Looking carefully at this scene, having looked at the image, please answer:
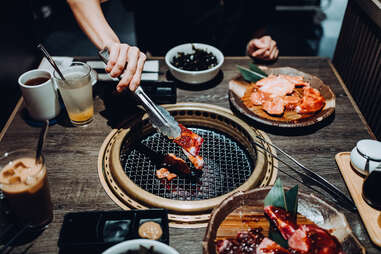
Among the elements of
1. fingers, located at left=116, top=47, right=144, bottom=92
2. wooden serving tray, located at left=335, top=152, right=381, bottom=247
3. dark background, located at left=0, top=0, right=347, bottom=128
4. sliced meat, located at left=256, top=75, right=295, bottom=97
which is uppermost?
fingers, located at left=116, top=47, right=144, bottom=92

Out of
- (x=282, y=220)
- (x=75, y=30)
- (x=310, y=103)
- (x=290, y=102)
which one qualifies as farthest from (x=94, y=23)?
(x=75, y=30)

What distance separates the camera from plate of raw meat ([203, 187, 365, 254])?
1441 millimetres

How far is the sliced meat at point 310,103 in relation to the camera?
2.28 meters

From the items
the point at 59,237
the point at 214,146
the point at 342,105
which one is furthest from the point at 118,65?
the point at 342,105

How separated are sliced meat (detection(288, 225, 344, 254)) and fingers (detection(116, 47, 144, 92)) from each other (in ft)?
4.36

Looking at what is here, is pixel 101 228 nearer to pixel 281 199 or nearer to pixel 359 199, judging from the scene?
pixel 281 199

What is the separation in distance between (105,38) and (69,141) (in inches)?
33.7

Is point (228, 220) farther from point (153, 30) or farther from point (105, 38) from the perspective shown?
point (153, 30)

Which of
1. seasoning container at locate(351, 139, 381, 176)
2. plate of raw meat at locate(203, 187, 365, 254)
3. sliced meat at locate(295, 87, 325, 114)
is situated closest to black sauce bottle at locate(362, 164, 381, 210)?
seasoning container at locate(351, 139, 381, 176)

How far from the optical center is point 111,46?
6.96 feet

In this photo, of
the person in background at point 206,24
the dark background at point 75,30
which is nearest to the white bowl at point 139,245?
the person in background at point 206,24

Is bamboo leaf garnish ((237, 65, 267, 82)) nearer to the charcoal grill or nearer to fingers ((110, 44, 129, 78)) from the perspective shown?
the charcoal grill

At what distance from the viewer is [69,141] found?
212 cm

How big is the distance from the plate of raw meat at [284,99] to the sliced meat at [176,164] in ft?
1.94
